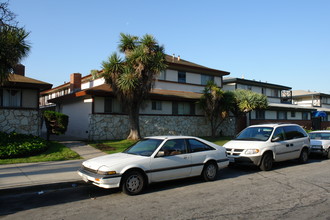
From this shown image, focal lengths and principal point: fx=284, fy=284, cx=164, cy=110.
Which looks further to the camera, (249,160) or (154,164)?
(249,160)

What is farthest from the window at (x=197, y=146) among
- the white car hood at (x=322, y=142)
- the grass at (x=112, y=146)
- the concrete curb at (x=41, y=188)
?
the white car hood at (x=322, y=142)

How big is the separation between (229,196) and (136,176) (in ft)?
7.58

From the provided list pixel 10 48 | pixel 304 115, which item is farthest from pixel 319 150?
pixel 304 115

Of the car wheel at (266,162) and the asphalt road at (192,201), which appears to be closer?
the asphalt road at (192,201)

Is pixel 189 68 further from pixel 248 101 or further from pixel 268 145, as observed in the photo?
pixel 268 145

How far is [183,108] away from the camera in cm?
2356

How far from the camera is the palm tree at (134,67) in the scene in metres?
16.9

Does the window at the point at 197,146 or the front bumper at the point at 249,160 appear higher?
the window at the point at 197,146

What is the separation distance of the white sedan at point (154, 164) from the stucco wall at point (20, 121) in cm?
1098

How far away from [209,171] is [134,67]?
34.0 feet

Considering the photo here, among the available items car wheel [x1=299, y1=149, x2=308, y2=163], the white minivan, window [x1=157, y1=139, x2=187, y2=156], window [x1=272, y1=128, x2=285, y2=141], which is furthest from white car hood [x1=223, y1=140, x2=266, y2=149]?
window [x1=157, y1=139, x2=187, y2=156]

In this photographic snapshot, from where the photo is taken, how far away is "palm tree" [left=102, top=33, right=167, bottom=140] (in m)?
16.9

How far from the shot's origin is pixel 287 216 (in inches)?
212

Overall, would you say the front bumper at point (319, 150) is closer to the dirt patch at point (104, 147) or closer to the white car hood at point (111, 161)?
the white car hood at point (111, 161)
